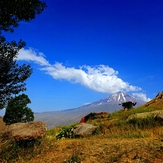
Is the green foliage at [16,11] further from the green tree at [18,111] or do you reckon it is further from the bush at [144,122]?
the green tree at [18,111]

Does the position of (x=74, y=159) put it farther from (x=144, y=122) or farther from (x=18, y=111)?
(x=18, y=111)

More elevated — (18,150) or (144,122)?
(144,122)

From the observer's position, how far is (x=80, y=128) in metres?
14.7

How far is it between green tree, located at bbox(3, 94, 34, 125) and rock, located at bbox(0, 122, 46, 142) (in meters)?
34.5

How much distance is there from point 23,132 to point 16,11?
26.8ft

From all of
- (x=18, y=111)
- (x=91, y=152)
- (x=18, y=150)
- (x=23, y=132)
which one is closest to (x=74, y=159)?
(x=91, y=152)

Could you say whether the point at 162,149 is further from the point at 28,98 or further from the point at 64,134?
the point at 28,98

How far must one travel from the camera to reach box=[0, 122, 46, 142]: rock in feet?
28.6

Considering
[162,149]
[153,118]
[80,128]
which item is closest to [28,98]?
[80,128]

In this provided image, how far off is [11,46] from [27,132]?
833 cm

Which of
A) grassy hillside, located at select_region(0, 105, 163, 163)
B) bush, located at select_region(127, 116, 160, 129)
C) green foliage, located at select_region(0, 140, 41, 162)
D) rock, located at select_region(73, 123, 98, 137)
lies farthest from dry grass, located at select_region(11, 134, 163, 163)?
bush, located at select_region(127, 116, 160, 129)

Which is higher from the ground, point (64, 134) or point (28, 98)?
point (28, 98)

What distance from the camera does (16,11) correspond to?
42.3 ft

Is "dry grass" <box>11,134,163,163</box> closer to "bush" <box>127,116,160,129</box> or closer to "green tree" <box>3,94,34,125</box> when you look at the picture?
"bush" <box>127,116,160,129</box>
